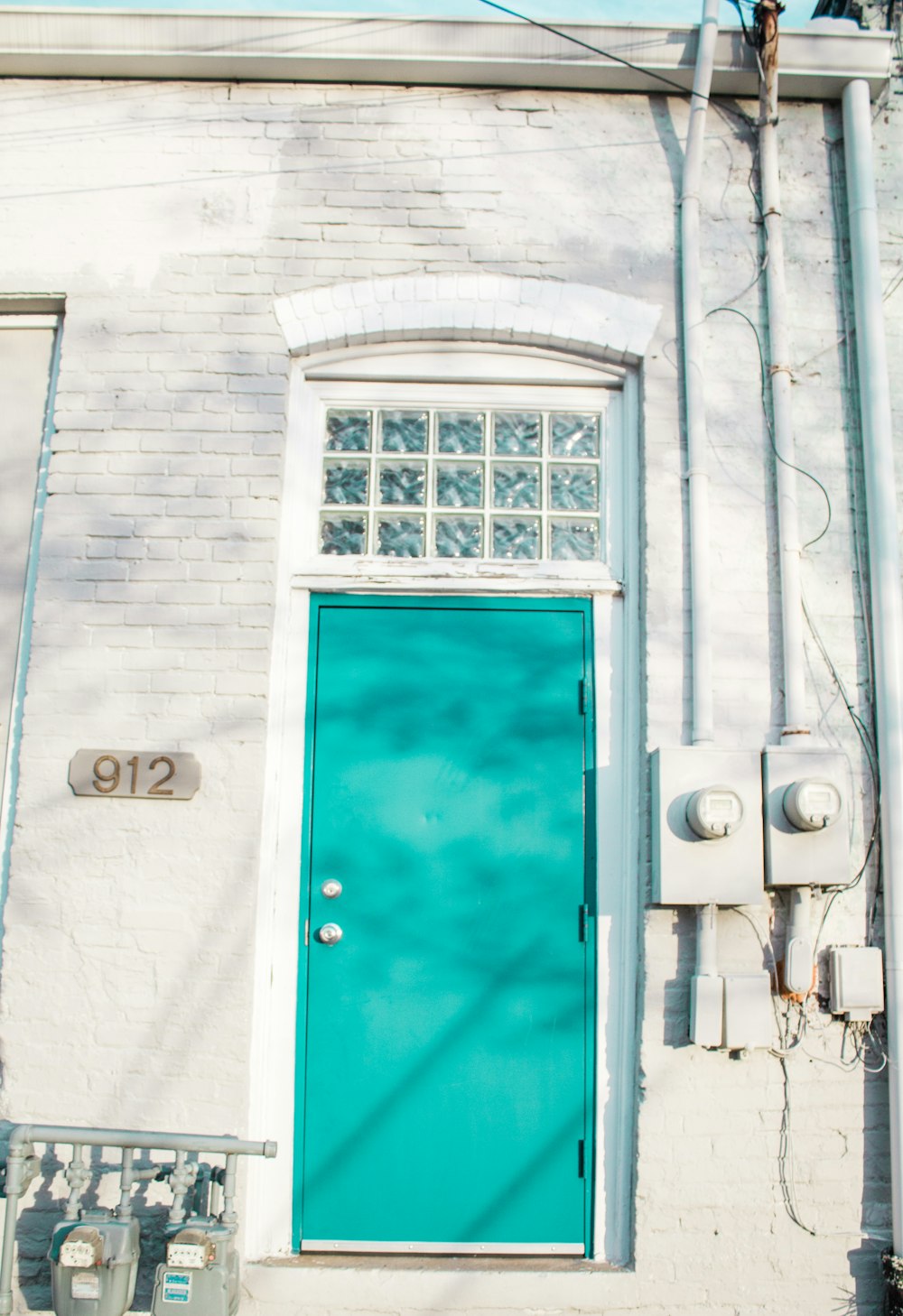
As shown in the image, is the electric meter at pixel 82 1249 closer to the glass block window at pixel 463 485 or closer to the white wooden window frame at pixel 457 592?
the white wooden window frame at pixel 457 592

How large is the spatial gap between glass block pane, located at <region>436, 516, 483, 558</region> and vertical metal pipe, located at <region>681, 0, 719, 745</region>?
0.76 metres

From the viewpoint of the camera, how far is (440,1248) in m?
3.06

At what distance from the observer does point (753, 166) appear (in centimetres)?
365

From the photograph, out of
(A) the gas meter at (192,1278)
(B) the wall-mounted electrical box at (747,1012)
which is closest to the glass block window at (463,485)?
(B) the wall-mounted electrical box at (747,1012)

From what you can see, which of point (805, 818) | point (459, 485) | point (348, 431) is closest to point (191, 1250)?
point (805, 818)

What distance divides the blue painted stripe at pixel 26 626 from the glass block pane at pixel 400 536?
47.5 inches

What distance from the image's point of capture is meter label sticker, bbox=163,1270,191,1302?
2.62 meters

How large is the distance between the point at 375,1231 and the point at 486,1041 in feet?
2.20

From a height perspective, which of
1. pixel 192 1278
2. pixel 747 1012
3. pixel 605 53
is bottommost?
pixel 192 1278

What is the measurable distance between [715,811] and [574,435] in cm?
148

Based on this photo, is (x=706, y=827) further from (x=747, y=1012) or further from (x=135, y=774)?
(x=135, y=774)

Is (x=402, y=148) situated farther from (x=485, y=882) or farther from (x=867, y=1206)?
(x=867, y=1206)

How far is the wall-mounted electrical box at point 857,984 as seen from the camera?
10.0 feet

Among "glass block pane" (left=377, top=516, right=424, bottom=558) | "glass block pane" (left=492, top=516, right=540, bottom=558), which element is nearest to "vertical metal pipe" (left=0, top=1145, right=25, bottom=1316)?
"glass block pane" (left=377, top=516, right=424, bottom=558)
